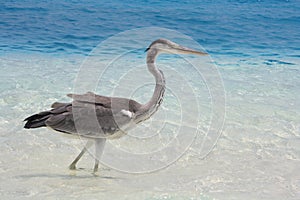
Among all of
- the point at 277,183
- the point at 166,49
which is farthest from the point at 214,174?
the point at 166,49

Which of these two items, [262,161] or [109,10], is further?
[109,10]

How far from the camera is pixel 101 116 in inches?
182

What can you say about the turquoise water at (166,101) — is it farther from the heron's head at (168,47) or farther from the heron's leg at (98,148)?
the heron's head at (168,47)

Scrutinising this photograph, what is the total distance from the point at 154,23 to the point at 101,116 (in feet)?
41.9

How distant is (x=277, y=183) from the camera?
4.56 m

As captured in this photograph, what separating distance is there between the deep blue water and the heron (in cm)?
757

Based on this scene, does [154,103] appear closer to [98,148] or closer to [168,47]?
[168,47]

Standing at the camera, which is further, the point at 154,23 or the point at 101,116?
the point at 154,23

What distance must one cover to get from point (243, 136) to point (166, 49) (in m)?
1.77

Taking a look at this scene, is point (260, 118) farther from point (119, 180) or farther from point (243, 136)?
point (119, 180)

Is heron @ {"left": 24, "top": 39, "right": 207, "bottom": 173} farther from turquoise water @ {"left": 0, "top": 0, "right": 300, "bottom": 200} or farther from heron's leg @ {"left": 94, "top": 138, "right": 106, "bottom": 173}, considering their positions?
turquoise water @ {"left": 0, "top": 0, "right": 300, "bottom": 200}

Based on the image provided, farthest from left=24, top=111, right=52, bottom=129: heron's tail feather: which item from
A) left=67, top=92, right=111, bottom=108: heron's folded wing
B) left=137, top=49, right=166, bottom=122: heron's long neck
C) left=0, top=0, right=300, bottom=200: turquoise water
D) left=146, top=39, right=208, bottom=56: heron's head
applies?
left=146, top=39, right=208, bottom=56: heron's head

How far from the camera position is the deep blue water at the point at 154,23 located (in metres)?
13.3

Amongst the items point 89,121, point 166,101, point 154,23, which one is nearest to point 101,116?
point 89,121
